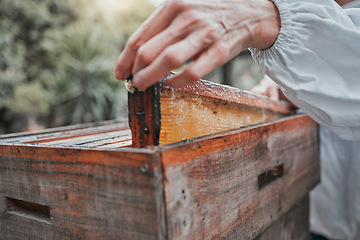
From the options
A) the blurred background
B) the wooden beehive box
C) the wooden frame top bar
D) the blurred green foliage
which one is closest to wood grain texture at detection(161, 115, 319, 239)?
the wooden beehive box

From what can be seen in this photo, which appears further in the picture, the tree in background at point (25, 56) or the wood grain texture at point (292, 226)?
the tree in background at point (25, 56)

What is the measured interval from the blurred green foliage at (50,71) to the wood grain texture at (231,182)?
18.6 feet

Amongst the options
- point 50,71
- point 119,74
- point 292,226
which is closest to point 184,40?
point 119,74

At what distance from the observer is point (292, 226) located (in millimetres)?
1419

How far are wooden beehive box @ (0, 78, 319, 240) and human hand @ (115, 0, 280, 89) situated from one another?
0.08 m

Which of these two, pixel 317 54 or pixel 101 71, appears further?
pixel 101 71

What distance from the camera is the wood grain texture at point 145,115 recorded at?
0.73 meters

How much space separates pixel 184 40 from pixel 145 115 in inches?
8.7

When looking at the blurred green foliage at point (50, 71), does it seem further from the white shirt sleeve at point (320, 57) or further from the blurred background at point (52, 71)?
the white shirt sleeve at point (320, 57)

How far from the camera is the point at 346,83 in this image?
90 centimetres

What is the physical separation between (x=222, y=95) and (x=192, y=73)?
32 cm

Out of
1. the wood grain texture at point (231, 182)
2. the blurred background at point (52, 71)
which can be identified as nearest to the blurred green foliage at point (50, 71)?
the blurred background at point (52, 71)

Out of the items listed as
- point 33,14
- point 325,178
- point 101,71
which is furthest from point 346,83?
point 33,14

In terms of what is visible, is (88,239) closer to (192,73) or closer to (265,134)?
(192,73)
